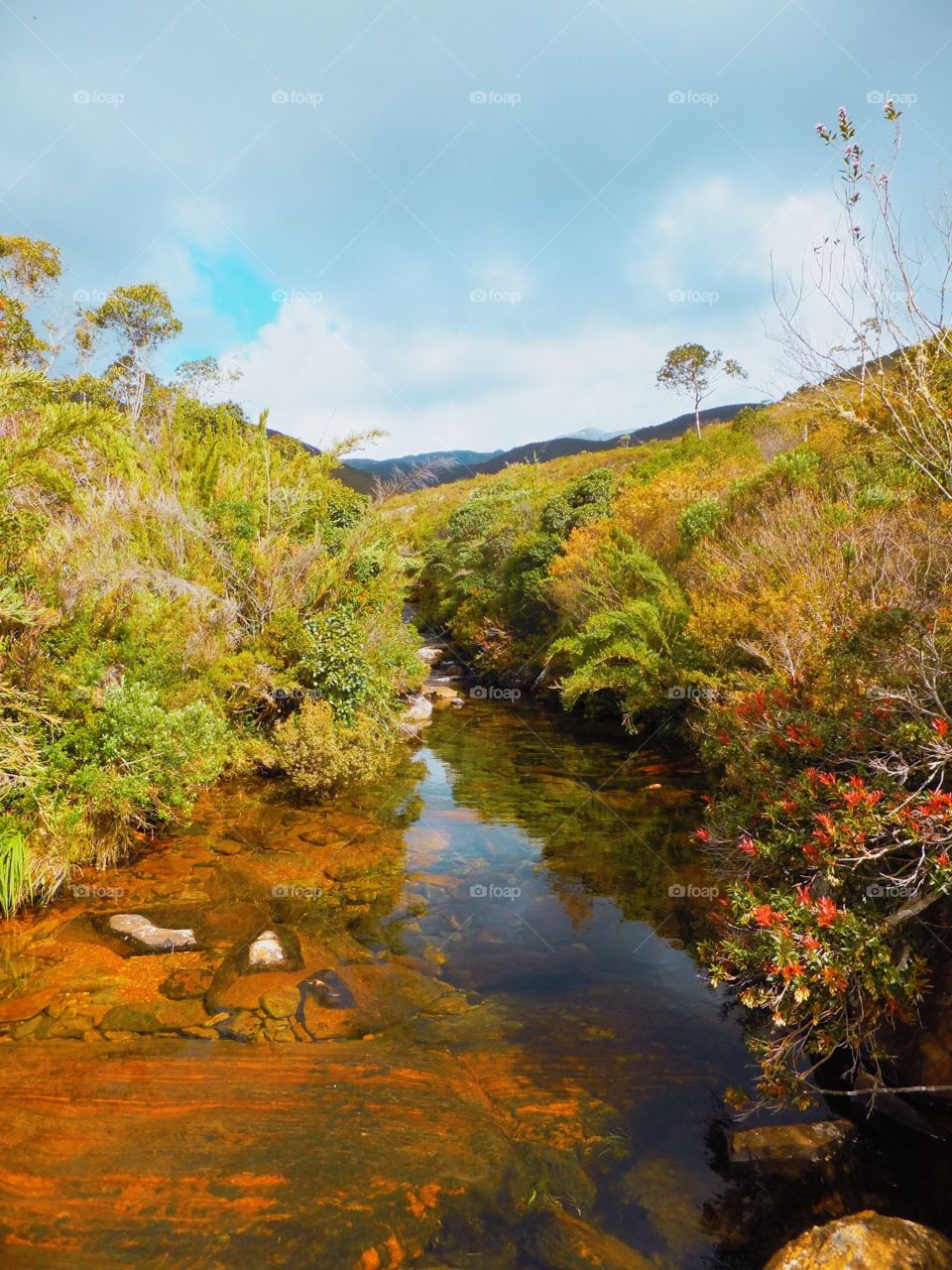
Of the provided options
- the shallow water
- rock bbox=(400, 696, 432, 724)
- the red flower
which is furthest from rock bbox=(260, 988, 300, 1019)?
rock bbox=(400, 696, 432, 724)

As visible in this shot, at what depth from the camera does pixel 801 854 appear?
5.47 m

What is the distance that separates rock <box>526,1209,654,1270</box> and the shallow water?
64 mm

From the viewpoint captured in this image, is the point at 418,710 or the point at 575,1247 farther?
the point at 418,710

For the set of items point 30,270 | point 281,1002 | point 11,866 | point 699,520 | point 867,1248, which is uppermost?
point 30,270

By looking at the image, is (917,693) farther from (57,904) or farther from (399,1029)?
(57,904)

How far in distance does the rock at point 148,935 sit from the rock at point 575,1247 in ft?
14.7

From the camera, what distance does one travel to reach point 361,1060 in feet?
18.5

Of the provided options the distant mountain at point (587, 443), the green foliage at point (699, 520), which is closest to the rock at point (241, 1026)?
the green foliage at point (699, 520)

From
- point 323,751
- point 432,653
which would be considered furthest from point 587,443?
point 323,751

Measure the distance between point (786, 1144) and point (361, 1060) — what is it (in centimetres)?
332

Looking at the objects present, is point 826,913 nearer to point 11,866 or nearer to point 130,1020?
point 130,1020

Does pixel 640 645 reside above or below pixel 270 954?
above

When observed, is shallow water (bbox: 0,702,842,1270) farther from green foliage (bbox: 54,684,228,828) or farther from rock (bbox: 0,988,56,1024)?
green foliage (bbox: 54,684,228,828)

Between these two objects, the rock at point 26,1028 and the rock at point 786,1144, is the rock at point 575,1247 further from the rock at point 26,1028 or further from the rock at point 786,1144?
the rock at point 26,1028
